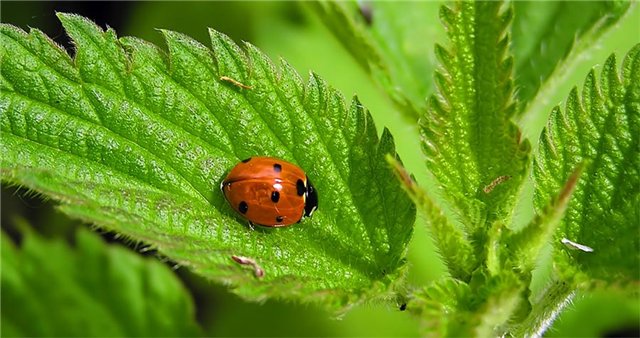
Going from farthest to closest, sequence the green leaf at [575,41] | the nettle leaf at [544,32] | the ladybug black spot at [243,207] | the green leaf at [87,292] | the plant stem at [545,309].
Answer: the green leaf at [87,292] < the nettle leaf at [544,32] < the green leaf at [575,41] < the ladybug black spot at [243,207] < the plant stem at [545,309]

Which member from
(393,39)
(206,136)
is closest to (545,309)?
(206,136)

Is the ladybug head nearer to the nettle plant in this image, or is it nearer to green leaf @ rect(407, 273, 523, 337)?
the nettle plant

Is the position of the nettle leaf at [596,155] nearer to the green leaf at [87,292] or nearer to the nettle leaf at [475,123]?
the nettle leaf at [475,123]

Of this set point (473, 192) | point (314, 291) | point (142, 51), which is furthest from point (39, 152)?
point (473, 192)

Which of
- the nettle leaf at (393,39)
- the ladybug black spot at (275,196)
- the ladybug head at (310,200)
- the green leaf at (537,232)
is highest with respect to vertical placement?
the nettle leaf at (393,39)

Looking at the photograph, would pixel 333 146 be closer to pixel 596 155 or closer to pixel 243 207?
pixel 243 207

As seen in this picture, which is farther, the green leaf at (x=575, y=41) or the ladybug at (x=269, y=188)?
the green leaf at (x=575, y=41)

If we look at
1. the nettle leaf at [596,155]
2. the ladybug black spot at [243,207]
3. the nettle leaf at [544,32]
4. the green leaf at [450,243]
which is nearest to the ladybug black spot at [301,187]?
the ladybug black spot at [243,207]

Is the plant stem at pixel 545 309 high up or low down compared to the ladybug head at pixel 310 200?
up
